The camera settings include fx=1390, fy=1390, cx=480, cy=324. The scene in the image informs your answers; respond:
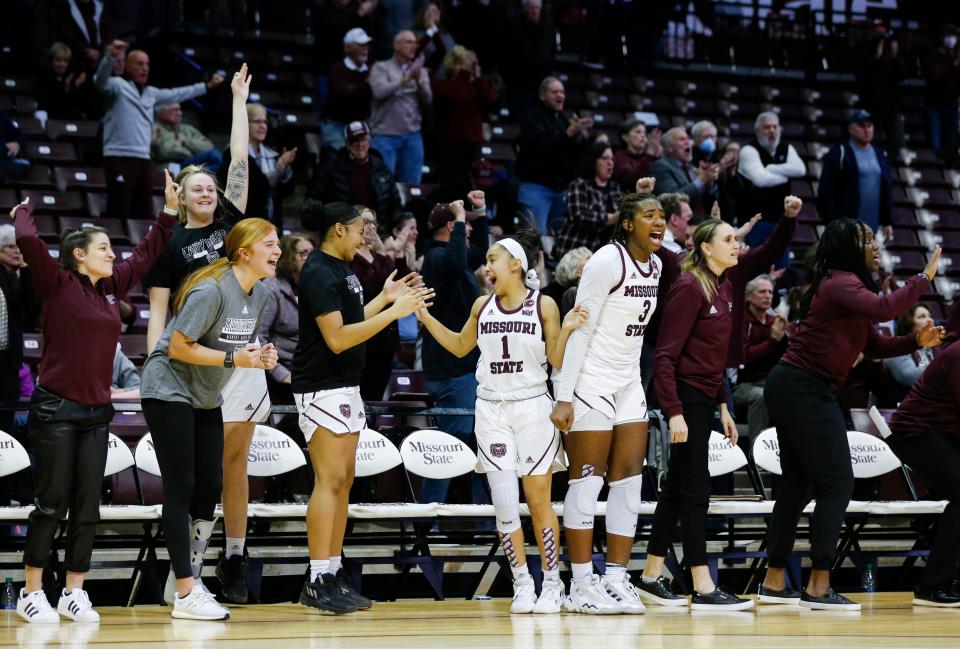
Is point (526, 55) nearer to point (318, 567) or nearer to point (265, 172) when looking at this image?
point (265, 172)

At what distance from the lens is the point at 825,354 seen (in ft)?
21.1

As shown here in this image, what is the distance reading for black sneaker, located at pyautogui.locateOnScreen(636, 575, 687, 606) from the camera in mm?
6434

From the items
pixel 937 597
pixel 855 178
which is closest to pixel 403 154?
pixel 855 178

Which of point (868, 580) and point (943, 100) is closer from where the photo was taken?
point (868, 580)

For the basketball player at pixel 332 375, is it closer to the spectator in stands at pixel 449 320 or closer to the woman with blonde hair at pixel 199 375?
the woman with blonde hair at pixel 199 375

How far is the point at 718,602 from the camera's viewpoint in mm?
6285

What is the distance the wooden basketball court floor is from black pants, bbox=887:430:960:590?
9.1 inches

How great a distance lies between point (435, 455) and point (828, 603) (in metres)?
2.26

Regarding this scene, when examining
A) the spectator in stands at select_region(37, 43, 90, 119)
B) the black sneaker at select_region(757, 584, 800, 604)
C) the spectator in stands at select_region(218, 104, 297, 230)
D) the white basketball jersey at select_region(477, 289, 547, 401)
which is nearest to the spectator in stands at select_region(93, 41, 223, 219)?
the spectator in stands at select_region(218, 104, 297, 230)

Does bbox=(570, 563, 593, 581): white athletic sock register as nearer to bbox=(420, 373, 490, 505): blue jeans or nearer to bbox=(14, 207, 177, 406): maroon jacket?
bbox=(420, 373, 490, 505): blue jeans

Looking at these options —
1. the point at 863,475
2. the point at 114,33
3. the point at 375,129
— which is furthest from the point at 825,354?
the point at 114,33

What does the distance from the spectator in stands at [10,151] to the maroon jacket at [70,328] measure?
15.7 ft

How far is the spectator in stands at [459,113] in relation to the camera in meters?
11.6

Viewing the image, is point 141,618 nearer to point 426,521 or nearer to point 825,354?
point 426,521
